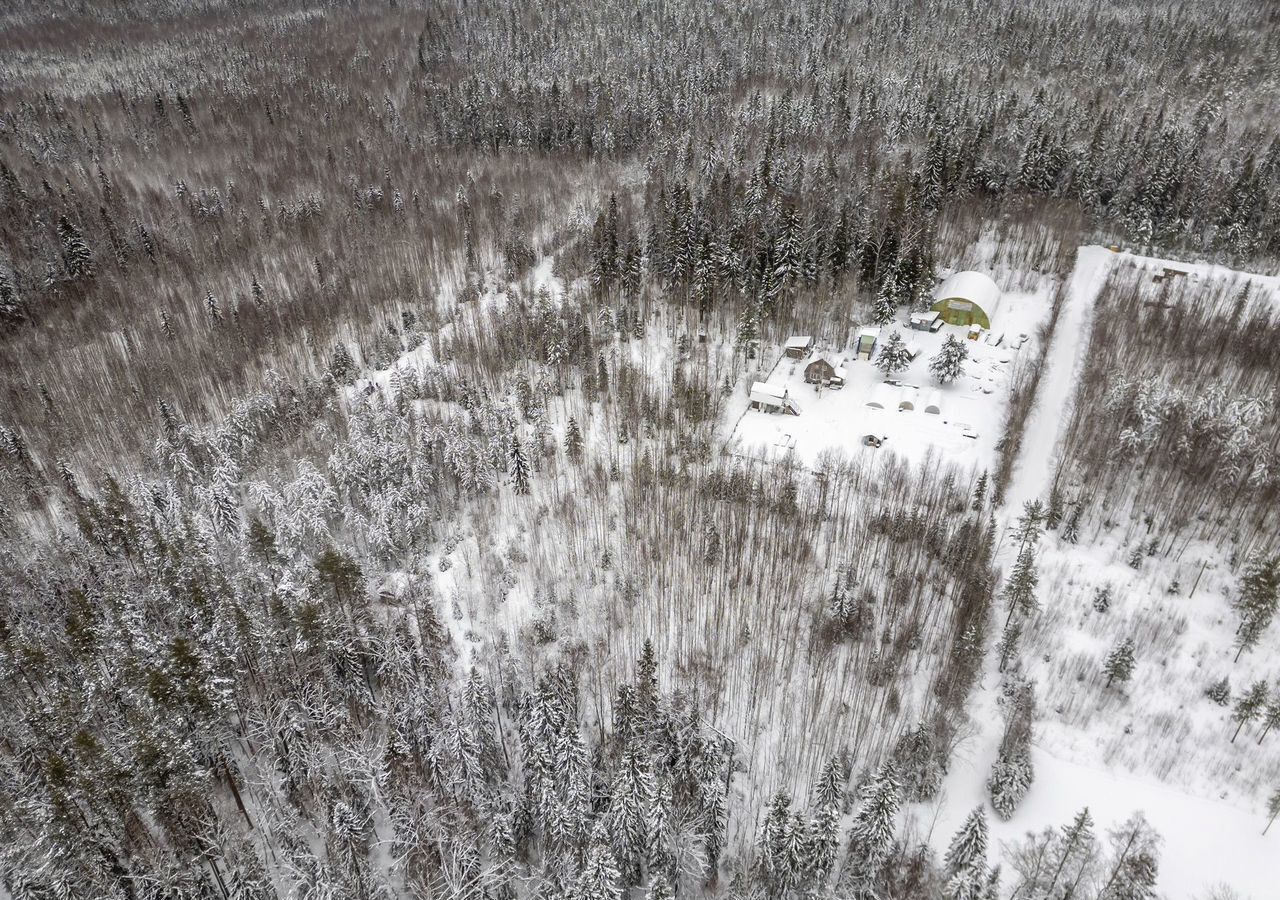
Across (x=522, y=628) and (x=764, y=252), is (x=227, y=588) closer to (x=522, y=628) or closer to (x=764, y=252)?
(x=522, y=628)

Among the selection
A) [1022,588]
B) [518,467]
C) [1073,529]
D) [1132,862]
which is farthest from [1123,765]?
[518,467]

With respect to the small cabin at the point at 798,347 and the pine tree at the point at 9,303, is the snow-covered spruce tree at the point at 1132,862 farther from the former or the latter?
the pine tree at the point at 9,303

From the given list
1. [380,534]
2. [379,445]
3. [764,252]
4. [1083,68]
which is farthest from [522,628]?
[1083,68]

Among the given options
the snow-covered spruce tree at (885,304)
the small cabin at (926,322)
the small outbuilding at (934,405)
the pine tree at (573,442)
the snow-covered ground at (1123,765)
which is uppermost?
the snow-covered spruce tree at (885,304)

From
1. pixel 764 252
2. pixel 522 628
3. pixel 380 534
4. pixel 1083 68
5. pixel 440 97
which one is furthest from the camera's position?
pixel 440 97

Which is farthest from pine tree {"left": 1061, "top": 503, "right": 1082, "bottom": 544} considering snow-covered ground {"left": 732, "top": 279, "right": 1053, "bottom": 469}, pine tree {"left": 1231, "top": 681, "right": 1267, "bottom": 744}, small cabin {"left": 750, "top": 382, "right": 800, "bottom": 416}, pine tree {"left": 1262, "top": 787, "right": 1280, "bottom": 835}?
small cabin {"left": 750, "top": 382, "right": 800, "bottom": 416}

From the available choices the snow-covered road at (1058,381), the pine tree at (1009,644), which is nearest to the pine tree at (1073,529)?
the snow-covered road at (1058,381)

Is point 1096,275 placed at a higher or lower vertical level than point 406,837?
higher
